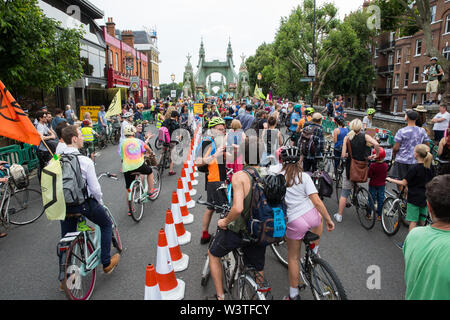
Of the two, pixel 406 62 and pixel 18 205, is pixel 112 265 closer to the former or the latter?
pixel 18 205

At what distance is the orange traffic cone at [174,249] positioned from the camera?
445 cm

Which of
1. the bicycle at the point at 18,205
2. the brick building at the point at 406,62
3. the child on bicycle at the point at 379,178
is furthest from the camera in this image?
the brick building at the point at 406,62

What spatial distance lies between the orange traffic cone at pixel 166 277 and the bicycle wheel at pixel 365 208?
3.73 m

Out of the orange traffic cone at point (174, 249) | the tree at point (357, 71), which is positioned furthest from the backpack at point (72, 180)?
the tree at point (357, 71)

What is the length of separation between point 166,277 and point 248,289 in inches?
47.6

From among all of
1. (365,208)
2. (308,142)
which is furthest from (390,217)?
(308,142)

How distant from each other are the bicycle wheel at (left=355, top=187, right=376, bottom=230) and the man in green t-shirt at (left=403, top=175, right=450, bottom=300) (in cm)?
389

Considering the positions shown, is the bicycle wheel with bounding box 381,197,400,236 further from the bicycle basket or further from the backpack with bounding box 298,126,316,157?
the bicycle basket

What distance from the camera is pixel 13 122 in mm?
4098

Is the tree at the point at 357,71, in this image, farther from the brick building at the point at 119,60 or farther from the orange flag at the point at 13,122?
the orange flag at the point at 13,122

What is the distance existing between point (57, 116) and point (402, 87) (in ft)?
126

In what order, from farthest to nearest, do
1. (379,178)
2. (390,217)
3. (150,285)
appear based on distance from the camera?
(379,178), (390,217), (150,285)

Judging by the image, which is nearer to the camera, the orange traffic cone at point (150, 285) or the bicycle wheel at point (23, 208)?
the orange traffic cone at point (150, 285)

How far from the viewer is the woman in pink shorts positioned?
11.0ft
